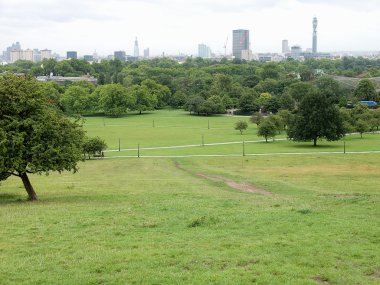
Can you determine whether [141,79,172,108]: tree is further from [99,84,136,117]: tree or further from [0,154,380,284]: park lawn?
[0,154,380,284]: park lawn

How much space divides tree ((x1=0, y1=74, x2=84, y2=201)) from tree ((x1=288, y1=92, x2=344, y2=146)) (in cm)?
4787

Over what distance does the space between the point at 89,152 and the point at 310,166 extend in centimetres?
2590

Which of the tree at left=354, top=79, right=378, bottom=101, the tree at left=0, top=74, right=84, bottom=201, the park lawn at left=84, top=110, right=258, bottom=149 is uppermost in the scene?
the tree at left=354, top=79, right=378, bottom=101

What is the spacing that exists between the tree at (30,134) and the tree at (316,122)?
157 feet

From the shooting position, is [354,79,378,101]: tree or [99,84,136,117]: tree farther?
[354,79,378,101]: tree

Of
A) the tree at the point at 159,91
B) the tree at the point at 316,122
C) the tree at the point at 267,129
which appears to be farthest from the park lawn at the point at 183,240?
the tree at the point at 159,91

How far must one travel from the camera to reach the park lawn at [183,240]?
11.7 meters

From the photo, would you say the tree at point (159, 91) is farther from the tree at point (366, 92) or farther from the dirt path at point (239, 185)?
the dirt path at point (239, 185)

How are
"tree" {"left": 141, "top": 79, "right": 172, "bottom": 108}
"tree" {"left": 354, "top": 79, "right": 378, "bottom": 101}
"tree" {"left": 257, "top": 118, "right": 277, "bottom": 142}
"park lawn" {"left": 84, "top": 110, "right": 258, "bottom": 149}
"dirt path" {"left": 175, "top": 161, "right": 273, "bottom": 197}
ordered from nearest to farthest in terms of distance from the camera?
"dirt path" {"left": 175, "top": 161, "right": 273, "bottom": 197} < "tree" {"left": 257, "top": 118, "right": 277, "bottom": 142} < "park lawn" {"left": 84, "top": 110, "right": 258, "bottom": 149} < "tree" {"left": 354, "top": 79, "right": 378, "bottom": 101} < "tree" {"left": 141, "top": 79, "right": 172, "bottom": 108}

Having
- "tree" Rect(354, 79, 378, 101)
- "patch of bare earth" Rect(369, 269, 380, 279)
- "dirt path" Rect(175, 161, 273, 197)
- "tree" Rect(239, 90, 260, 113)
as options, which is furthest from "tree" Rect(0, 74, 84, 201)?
"tree" Rect(354, 79, 378, 101)

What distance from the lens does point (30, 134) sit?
25.6m

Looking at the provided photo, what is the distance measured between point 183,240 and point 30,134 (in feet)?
44.5

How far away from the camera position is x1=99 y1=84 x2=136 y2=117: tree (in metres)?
118

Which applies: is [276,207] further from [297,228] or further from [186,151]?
[186,151]
